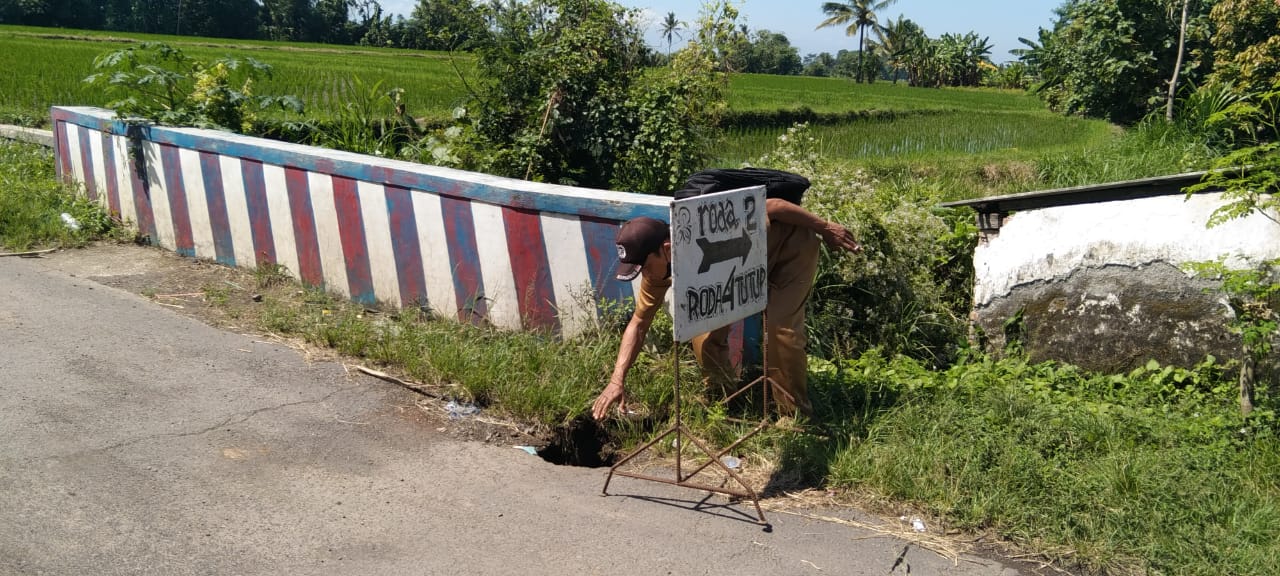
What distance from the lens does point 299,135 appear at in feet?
33.1

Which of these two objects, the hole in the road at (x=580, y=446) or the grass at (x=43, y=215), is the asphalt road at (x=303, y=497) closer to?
the hole in the road at (x=580, y=446)

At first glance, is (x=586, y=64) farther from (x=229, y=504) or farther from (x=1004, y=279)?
(x=229, y=504)

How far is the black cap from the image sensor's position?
178 inches

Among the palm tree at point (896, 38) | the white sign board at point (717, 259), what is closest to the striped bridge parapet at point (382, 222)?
the white sign board at point (717, 259)

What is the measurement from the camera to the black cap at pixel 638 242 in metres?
Answer: 4.53

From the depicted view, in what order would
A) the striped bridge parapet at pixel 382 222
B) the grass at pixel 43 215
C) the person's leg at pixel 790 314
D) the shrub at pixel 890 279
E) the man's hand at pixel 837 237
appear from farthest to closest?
1. the grass at pixel 43 215
2. the shrub at pixel 890 279
3. the striped bridge parapet at pixel 382 222
4. the person's leg at pixel 790 314
5. the man's hand at pixel 837 237

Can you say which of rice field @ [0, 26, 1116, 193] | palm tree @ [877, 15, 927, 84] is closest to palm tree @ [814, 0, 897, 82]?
palm tree @ [877, 15, 927, 84]

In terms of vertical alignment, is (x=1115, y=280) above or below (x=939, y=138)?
below

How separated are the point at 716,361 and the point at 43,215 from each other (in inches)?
261

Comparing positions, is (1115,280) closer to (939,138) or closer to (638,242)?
(638,242)

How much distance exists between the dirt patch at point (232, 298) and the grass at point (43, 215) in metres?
0.29

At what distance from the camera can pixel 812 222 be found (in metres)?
4.88

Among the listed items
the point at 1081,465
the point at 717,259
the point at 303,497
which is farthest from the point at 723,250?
the point at 303,497

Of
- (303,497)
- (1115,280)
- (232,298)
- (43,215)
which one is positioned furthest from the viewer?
(43,215)
